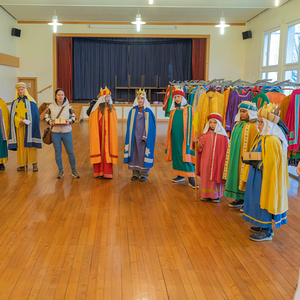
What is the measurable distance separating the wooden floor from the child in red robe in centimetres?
30

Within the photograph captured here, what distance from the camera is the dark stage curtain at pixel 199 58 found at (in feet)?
50.9

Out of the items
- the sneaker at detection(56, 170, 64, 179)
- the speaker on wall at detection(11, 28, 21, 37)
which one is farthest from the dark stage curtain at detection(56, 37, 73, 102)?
the sneaker at detection(56, 170, 64, 179)

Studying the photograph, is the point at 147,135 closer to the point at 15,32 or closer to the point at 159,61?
the point at 15,32

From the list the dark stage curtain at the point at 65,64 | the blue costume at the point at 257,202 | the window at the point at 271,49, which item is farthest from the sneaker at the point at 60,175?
the dark stage curtain at the point at 65,64

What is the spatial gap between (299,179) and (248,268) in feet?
11.5

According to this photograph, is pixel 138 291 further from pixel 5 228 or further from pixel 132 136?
pixel 132 136

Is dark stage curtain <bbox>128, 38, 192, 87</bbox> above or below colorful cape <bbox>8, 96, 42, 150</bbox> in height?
above

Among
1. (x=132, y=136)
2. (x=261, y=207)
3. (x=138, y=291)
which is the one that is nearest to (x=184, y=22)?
(x=132, y=136)

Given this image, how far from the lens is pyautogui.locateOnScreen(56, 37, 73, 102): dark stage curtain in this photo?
1545 centimetres

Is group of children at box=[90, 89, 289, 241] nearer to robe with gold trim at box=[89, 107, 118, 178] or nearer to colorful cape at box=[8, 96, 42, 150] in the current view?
robe with gold trim at box=[89, 107, 118, 178]

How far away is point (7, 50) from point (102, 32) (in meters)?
3.98

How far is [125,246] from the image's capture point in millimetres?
3432

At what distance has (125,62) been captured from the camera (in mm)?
Result: 17375

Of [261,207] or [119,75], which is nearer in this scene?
[261,207]
